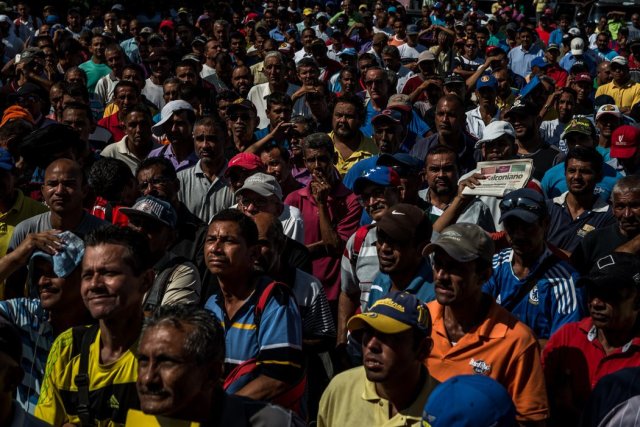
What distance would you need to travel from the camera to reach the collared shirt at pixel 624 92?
13.8m

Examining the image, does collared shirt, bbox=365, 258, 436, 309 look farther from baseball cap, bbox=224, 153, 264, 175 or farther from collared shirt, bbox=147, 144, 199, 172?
collared shirt, bbox=147, 144, 199, 172

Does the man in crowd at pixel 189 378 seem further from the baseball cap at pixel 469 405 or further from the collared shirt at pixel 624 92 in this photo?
the collared shirt at pixel 624 92

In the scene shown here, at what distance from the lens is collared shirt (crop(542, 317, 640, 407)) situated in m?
4.61

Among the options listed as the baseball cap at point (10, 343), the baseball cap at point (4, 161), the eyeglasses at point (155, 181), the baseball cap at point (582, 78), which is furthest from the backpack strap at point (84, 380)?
the baseball cap at point (582, 78)

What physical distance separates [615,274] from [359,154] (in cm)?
443

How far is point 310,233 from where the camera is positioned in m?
7.28

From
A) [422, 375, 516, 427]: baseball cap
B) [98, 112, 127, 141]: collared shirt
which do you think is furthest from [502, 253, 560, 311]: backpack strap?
[98, 112, 127, 141]: collared shirt

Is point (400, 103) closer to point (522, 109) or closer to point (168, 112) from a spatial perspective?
point (522, 109)

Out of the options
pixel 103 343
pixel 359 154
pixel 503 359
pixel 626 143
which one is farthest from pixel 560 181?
pixel 103 343

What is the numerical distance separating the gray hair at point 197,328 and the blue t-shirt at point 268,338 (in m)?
0.66

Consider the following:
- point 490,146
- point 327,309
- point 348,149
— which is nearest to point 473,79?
point 348,149

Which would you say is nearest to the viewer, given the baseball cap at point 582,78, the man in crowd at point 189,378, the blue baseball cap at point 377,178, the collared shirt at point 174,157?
the man in crowd at point 189,378

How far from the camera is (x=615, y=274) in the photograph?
4.71 m

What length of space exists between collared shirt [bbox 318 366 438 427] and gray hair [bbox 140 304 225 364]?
2.29 feet
